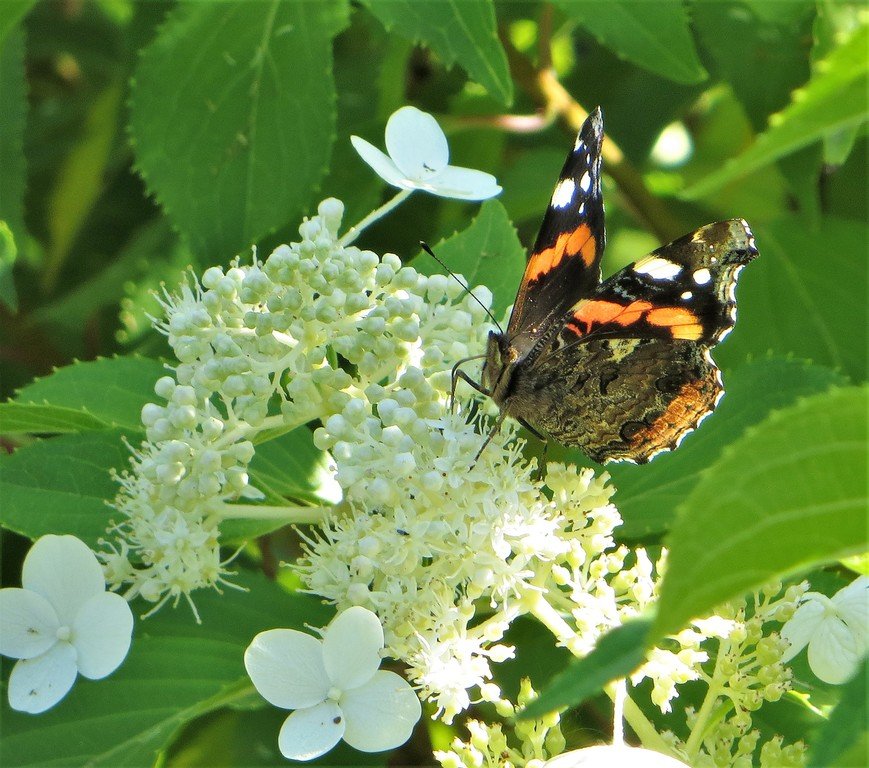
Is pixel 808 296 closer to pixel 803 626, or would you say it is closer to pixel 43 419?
pixel 803 626

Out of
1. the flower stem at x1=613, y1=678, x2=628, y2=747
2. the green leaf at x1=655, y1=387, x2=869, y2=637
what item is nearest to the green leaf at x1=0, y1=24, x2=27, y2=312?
the flower stem at x1=613, y1=678, x2=628, y2=747

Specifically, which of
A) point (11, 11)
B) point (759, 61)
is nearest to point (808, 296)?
point (759, 61)

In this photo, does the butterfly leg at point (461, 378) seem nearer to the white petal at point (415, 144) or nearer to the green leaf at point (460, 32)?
the white petal at point (415, 144)

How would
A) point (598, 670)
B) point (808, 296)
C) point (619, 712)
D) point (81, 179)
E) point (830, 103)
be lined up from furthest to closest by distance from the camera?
point (81, 179), point (808, 296), point (619, 712), point (830, 103), point (598, 670)

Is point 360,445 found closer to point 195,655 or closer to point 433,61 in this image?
point 195,655

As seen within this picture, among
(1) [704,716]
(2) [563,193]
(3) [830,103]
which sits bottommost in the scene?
(1) [704,716]

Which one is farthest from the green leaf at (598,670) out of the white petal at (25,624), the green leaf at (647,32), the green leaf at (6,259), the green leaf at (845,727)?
the green leaf at (647,32)
